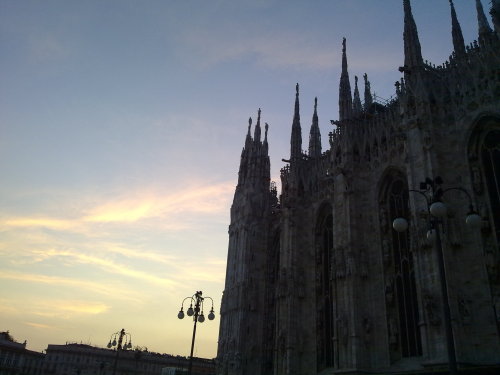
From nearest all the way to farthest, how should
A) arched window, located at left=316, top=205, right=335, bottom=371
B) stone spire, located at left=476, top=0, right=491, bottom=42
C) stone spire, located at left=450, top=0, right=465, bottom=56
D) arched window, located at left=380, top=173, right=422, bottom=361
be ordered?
arched window, located at left=380, top=173, right=422, bottom=361
stone spire, located at left=476, top=0, right=491, bottom=42
stone spire, located at left=450, top=0, right=465, bottom=56
arched window, located at left=316, top=205, right=335, bottom=371

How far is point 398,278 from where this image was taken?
28.8m

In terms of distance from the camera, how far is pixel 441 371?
21422mm

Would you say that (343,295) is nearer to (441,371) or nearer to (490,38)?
(441,371)

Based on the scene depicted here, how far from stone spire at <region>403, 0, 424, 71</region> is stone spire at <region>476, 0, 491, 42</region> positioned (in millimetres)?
3754

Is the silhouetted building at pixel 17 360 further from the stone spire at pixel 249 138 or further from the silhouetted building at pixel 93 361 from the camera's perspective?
the stone spire at pixel 249 138

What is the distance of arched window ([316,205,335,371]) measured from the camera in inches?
1297

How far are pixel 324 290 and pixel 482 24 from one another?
2110 centimetres

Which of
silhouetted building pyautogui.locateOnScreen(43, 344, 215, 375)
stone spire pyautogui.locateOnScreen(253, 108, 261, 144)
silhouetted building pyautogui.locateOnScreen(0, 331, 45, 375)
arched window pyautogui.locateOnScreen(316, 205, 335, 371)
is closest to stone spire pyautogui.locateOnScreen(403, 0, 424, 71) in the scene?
arched window pyautogui.locateOnScreen(316, 205, 335, 371)

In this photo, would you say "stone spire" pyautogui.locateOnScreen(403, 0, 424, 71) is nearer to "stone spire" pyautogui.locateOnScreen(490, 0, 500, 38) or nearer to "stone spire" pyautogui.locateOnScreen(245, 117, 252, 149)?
"stone spire" pyautogui.locateOnScreen(490, 0, 500, 38)

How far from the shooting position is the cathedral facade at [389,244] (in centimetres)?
2373

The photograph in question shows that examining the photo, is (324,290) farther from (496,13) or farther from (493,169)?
(496,13)

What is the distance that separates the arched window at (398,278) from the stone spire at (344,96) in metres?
6.96

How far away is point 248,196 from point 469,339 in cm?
2587

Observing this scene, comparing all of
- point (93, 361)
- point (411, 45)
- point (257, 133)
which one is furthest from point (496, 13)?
point (93, 361)
